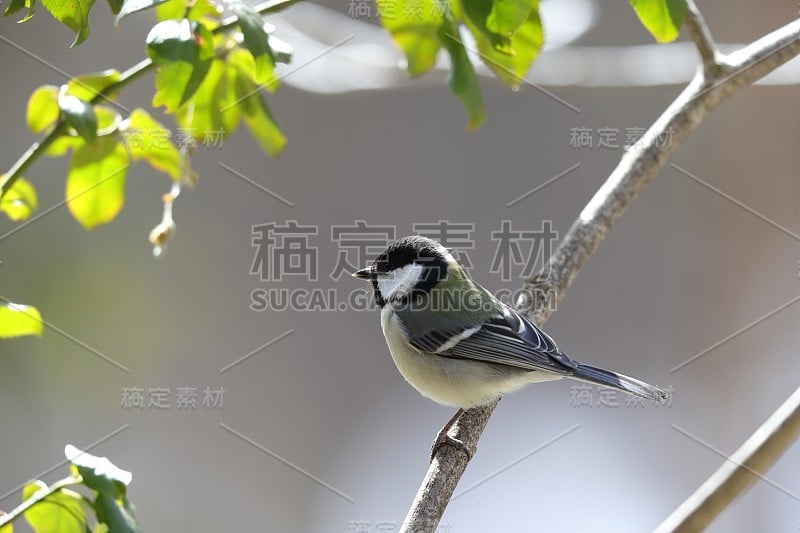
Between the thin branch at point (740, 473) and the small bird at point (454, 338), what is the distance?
0.34 meters

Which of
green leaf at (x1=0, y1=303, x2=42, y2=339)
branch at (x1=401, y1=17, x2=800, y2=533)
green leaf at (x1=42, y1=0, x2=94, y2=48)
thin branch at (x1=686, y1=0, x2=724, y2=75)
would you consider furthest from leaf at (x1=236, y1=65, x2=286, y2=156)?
thin branch at (x1=686, y1=0, x2=724, y2=75)

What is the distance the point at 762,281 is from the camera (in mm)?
2941

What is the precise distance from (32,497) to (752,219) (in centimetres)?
281

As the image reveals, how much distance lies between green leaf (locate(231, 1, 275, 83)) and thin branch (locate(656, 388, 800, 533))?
0.88 meters

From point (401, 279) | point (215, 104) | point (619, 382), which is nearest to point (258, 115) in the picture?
point (215, 104)

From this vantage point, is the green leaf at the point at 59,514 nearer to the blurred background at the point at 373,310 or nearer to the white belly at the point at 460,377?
the white belly at the point at 460,377

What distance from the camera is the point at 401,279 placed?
6.34 feet

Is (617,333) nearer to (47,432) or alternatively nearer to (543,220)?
(543,220)

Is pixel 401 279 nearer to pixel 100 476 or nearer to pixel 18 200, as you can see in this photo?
pixel 18 200

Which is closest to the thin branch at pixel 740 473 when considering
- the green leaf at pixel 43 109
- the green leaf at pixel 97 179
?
the green leaf at pixel 97 179

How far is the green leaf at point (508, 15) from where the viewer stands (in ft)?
3.05

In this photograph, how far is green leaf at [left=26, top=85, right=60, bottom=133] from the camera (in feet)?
3.68

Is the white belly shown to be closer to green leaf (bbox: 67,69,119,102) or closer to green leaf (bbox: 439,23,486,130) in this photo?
green leaf (bbox: 439,23,486,130)

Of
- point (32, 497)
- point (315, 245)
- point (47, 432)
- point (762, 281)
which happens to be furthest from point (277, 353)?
point (32, 497)
